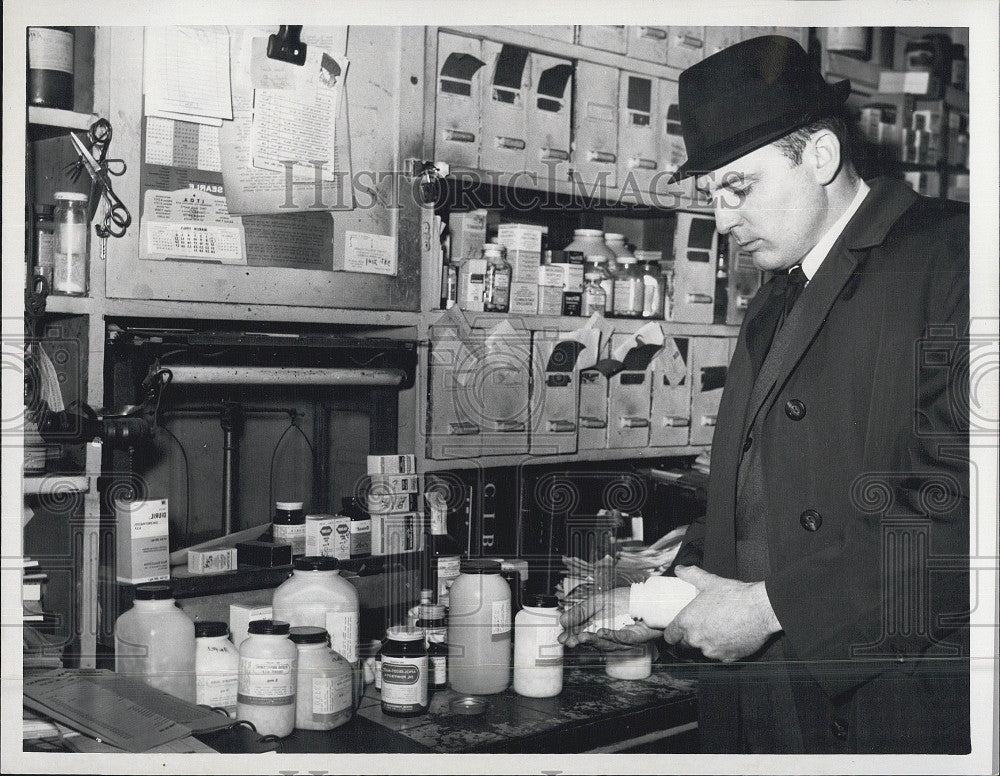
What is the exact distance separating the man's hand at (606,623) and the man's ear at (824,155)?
3.05 ft

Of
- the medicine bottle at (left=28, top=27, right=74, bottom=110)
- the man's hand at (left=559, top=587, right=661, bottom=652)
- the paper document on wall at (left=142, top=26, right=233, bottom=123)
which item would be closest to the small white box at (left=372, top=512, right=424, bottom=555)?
the man's hand at (left=559, top=587, right=661, bottom=652)

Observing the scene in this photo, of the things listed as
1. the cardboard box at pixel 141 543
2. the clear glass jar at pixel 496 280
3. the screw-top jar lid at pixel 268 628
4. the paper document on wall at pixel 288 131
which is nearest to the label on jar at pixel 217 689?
the screw-top jar lid at pixel 268 628

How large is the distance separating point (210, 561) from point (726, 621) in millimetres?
1011

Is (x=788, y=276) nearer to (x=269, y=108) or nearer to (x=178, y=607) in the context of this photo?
(x=269, y=108)

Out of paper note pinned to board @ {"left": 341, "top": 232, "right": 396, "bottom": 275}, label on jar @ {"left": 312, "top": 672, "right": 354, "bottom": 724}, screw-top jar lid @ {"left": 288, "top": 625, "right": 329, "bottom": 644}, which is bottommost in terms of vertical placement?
label on jar @ {"left": 312, "top": 672, "right": 354, "bottom": 724}

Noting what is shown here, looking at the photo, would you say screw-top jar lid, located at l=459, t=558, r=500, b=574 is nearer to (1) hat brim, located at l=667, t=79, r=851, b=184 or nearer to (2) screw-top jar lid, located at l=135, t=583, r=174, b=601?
(2) screw-top jar lid, located at l=135, t=583, r=174, b=601

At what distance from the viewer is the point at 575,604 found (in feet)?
7.28

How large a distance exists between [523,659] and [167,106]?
1.31 meters

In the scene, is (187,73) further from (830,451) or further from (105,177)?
(830,451)

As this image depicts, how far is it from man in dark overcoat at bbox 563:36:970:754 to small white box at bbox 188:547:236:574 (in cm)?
83

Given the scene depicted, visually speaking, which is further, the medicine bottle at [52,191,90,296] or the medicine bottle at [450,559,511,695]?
the medicine bottle at [450,559,511,695]

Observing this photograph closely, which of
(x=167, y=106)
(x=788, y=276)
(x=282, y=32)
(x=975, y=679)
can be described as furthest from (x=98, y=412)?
(x=975, y=679)

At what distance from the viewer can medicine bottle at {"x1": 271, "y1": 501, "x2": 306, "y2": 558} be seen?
2146 mm

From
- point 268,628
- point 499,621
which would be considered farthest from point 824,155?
point 268,628
